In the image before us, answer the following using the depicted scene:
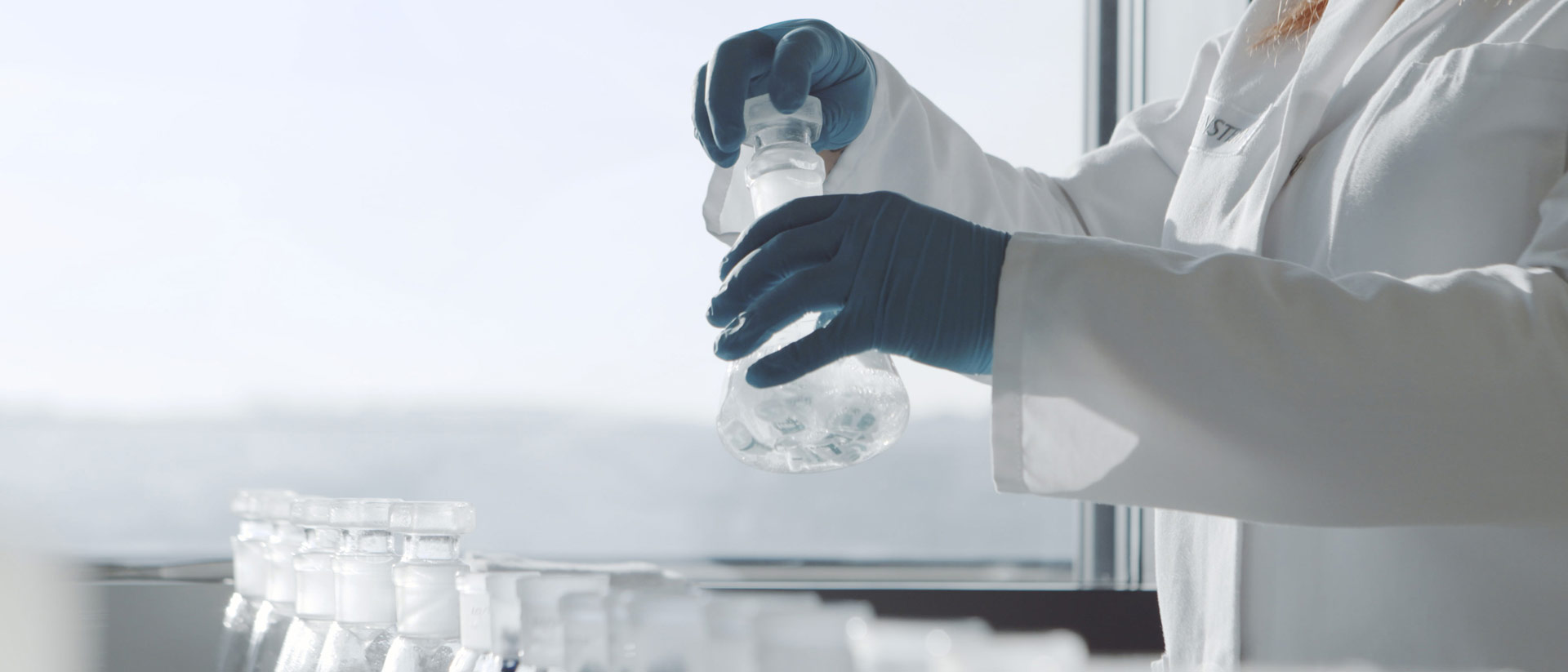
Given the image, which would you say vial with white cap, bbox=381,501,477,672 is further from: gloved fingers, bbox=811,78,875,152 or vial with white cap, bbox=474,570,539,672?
gloved fingers, bbox=811,78,875,152

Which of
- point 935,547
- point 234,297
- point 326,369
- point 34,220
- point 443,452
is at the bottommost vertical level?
point 935,547

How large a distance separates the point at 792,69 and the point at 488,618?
1.64 ft

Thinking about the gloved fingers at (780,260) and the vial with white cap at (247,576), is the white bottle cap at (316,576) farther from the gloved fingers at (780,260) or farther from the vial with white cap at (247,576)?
the gloved fingers at (780,260)

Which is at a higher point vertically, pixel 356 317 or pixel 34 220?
pixel 34 220

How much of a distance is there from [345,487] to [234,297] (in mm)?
352

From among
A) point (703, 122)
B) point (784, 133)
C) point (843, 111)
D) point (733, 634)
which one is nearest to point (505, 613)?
point (733, 634)

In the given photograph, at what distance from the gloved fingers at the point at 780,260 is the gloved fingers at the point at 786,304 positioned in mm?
12

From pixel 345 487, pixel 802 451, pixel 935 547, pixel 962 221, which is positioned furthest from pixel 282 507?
pixel 935 547

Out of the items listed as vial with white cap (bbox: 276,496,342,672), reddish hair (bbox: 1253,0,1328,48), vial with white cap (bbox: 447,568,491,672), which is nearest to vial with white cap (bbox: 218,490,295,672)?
vial with white cap (bbox: 276,496,342,672)

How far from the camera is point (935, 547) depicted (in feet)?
6.37

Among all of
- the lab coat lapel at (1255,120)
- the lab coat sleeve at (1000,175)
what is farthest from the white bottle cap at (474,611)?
the lab coat lapel at (1255,120)

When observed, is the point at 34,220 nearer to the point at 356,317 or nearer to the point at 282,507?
the point at 356,317

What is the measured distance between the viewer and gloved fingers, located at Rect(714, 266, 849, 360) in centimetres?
76

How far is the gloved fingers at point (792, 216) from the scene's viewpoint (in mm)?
779
